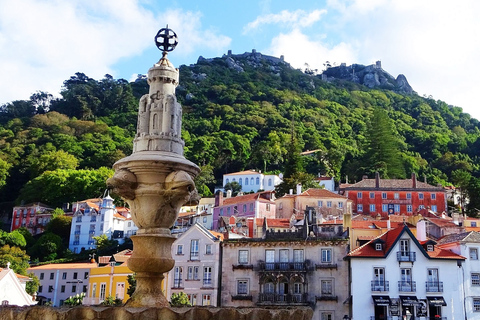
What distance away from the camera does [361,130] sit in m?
142

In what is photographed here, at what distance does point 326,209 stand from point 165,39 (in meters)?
61.1

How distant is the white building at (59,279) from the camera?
5856 cm

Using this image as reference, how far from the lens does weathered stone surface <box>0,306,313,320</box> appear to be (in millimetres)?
7336

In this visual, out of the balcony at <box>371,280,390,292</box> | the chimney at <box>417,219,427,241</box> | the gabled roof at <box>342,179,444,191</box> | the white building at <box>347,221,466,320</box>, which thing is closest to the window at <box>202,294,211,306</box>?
the white building at <box>347,221,466,320</box>

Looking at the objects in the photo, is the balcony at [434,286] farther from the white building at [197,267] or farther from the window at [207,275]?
the window at [207,275]

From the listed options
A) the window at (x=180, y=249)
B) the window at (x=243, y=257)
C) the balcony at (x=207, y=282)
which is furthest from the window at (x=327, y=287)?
the window at (x=180, y=249)

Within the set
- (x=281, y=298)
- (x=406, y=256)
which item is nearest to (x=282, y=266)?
(x=281, y=298)

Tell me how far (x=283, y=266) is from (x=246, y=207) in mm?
35802

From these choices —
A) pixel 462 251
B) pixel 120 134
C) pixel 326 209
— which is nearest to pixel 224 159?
pixel 120 134

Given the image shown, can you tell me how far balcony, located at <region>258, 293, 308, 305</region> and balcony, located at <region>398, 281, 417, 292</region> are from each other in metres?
6.32

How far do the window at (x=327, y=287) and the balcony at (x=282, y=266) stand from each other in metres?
1.64

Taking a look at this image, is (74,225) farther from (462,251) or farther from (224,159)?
(462,251)

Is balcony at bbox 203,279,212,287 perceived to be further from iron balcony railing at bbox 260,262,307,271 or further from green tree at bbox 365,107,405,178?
green tree at bbox 365,107,405,178

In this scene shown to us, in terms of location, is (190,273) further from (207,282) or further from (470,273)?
(470,273)
